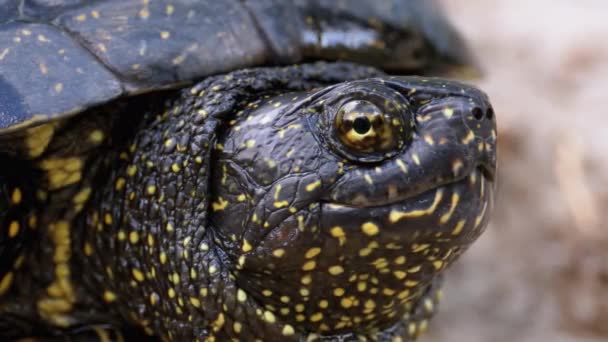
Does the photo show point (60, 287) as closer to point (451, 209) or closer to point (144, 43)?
point (144, 43)

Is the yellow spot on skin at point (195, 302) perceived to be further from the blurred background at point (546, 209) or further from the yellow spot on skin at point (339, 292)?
the blurred background at point (546, 209)

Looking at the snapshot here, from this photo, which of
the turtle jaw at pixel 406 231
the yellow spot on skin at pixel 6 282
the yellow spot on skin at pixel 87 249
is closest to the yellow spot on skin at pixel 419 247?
the turtle jaw at pixel 406 231

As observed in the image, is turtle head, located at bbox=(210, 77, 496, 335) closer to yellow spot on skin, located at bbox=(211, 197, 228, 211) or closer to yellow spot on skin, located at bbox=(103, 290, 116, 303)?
yellow spot on skin, located at bbox=(211, 197, 228, 211)

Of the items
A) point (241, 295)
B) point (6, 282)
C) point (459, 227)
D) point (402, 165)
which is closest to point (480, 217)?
point (459, 227)

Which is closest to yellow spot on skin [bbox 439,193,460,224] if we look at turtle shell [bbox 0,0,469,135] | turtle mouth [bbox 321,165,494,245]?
turtle mouth [bbox 321,165,494,245]

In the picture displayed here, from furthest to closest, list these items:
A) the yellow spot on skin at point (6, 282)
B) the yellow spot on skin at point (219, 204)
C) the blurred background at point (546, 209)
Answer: the blurred background at point (546, 209) < the yellow spot on skin at point (6, 282) < the yellow spot on skin at point (219, 204)

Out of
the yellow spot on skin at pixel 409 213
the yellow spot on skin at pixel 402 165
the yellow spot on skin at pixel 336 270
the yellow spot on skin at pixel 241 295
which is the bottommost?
the yellow spot on skin at pixel 241 295

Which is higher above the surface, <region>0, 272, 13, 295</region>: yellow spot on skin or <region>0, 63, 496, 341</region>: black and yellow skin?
<region>0, 63, 496, 341</region>: black and yellow skin
